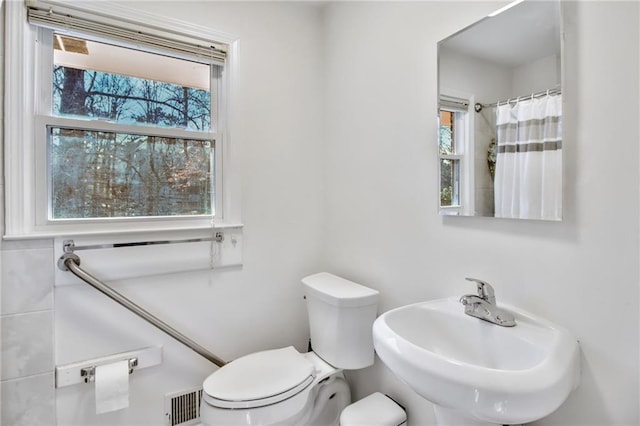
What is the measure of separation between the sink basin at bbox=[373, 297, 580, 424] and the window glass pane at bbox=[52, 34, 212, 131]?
141 cm

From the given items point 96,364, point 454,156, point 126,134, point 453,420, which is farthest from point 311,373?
point 126,134

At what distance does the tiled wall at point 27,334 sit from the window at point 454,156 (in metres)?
1.60

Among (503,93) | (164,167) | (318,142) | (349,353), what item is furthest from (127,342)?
(503,93)

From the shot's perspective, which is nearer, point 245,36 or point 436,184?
point 436,184

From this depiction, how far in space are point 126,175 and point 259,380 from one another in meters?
1.11

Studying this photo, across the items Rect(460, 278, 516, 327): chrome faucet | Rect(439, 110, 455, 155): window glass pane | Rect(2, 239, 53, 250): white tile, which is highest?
Rect(439, 110, 455, 155): window glass pane

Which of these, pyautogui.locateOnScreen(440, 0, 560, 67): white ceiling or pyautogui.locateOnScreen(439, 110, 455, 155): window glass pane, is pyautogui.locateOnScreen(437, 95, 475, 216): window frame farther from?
pyautogui.locateOnScreen(440, 0, 560, 67): white ceiling

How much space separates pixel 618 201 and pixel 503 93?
17.9 inches

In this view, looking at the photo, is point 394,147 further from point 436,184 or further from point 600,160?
point 600,160

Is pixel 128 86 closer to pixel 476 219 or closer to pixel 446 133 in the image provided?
pixel 446 133

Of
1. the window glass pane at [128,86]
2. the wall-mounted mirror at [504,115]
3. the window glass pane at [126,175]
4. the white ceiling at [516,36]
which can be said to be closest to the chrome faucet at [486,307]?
the wall-mounted mirror at [504,115]

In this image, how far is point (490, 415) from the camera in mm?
677

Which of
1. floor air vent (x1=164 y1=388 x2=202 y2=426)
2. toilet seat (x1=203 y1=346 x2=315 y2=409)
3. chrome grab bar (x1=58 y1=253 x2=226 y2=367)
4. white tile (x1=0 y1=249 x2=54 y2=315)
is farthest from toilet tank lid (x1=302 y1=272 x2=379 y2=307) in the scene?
white tile (x1=0 y1=249 x2=54 y2=315)

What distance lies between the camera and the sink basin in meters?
0.67
